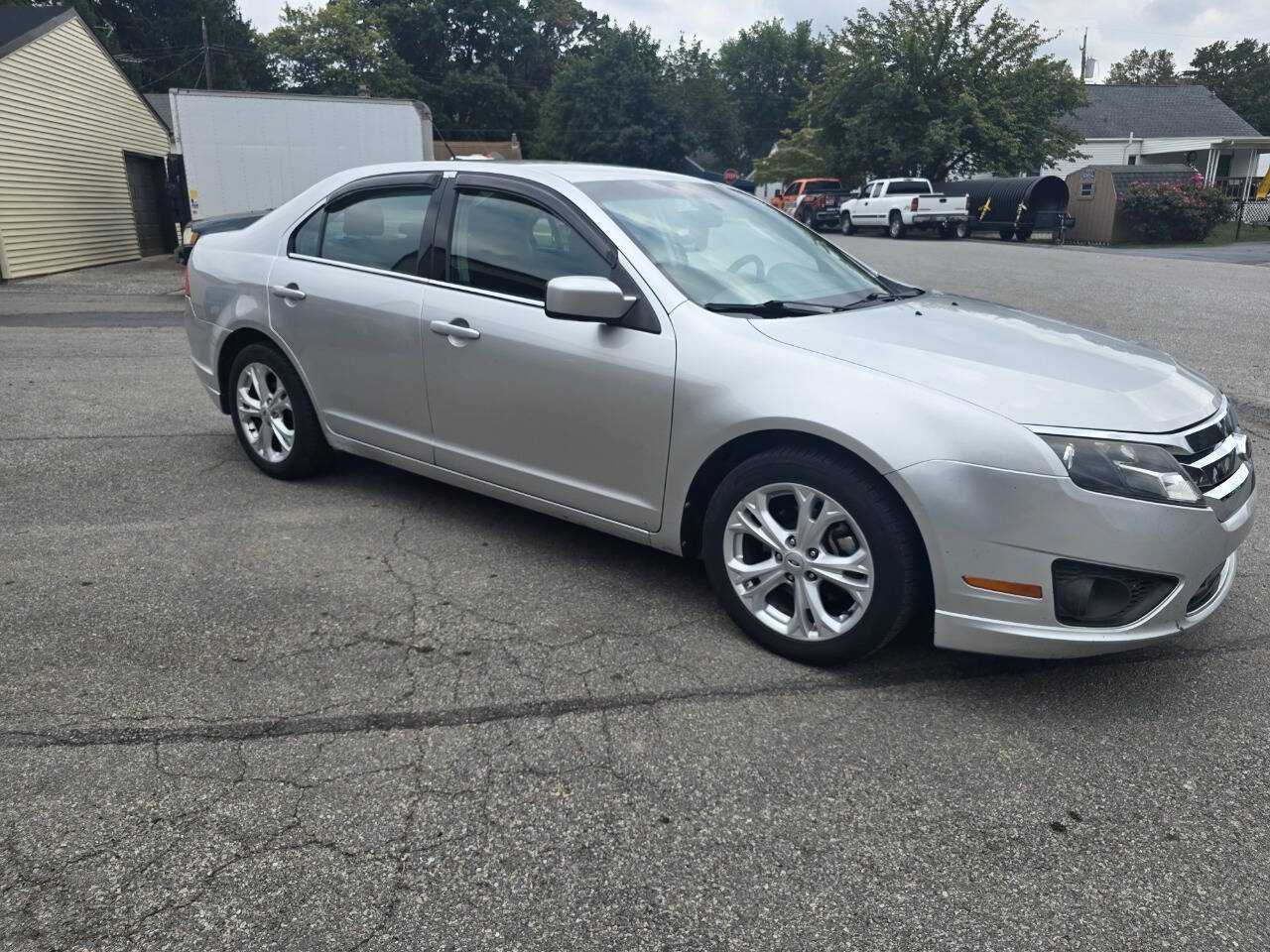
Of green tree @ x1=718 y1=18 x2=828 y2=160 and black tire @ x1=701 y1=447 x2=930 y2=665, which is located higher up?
green tree @ x1=718 y1=18 x2=828 y2=160

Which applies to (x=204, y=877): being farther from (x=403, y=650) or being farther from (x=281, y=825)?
(x=403, y=650)

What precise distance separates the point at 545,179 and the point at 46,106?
63.4ft

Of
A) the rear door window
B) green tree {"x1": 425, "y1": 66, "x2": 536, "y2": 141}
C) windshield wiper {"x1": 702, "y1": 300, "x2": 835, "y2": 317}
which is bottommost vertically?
windshield wiper {"x1": 702, "y1": 300, "x2": 835, "y2": 317}

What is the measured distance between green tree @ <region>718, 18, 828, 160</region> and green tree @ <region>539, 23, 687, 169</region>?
34293 millimetres

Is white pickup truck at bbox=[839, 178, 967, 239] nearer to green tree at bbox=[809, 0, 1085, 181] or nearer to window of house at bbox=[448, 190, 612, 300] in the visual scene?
green tree at bbox=[809, 0, 1085, 181]

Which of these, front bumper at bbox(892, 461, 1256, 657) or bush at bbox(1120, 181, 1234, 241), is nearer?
front bumper at bbox(892, 461, 1256, 657)

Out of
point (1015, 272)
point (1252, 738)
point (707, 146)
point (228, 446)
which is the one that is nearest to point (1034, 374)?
point (1252, 738)

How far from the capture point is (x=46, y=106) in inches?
754

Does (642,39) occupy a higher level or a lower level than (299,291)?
higher

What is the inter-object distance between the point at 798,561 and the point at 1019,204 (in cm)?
3223

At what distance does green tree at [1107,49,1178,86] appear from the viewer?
7888 centimetres

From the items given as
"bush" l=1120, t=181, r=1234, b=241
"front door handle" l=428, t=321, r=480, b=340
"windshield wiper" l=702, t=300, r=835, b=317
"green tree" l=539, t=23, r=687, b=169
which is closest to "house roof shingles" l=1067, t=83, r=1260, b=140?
"bush" l=1120, t=181, r=1234, b=241

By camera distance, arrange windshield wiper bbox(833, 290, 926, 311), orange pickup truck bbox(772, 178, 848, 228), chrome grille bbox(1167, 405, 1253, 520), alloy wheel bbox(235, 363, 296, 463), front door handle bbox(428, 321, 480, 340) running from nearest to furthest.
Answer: chrome grille bbox(1167, 405, 1253, 520), windshield wiper bbox(833, 290, 926, 311), front door handle bbox(428, 321, 480, 340), alloy wheel bbox(235, 363, 296, 463), orange pickup truck bbox(772, 178, 848, 228)

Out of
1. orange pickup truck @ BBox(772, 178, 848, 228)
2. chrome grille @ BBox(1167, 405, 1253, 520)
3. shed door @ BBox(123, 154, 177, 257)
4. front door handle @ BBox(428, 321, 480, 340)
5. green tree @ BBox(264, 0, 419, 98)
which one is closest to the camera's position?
chrome grille @ BBox(1167, 405, 1253, 520)
